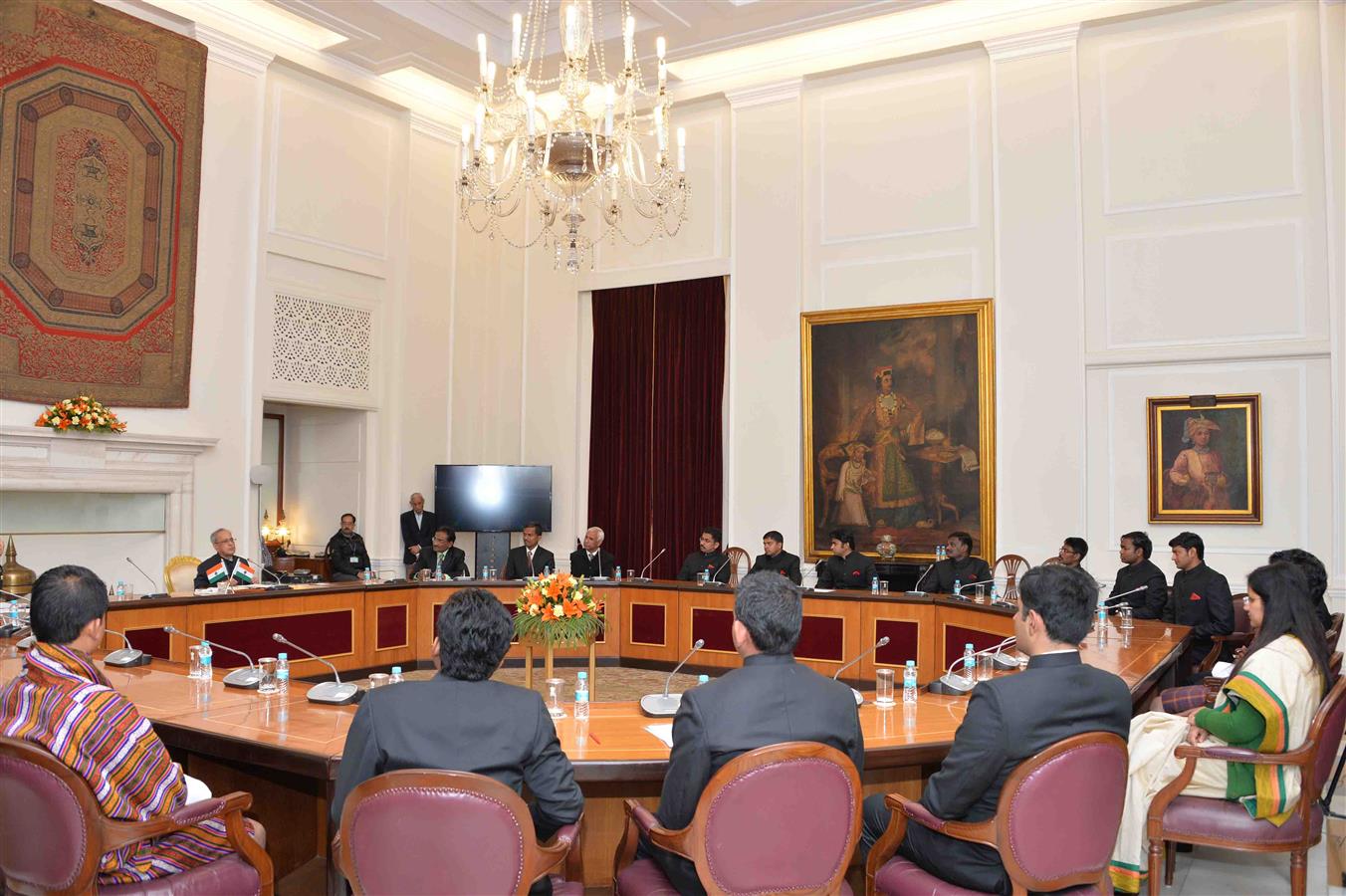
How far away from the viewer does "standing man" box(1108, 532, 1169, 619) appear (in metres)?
7.25

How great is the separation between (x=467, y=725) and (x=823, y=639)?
5.72 metres

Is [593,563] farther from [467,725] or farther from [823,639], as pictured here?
[467,725]

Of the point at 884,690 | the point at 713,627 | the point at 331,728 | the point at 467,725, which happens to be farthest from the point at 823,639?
the point at 467,725

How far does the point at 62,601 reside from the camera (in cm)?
276

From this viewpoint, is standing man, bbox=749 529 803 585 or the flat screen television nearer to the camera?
standing man, bbox=749 529 803 585

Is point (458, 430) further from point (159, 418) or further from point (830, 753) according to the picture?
point (830, 753)

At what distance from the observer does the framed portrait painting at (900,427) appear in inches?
357

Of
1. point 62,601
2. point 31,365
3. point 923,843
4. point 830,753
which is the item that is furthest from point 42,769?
point 31,365

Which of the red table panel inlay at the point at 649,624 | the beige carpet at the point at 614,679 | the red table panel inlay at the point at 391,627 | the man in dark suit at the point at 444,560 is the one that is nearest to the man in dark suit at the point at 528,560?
the man in dark suit at the point at 444,560

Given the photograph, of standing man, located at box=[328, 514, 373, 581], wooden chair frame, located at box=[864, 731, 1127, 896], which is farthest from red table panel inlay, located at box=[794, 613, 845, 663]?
wooden chair frame, located at box=[864, 731, 1127, 896]

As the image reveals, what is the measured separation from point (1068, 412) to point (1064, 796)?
6.77 metres

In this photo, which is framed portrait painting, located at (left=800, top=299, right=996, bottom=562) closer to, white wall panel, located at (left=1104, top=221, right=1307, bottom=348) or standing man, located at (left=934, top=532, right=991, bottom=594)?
standing man, located at (left=934, top=532, right=991, bottom=594)

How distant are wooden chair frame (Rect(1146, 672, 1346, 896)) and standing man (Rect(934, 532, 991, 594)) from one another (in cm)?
485

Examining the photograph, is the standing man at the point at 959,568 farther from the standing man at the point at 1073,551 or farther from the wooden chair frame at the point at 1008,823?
the wooden chair frame at the point at 1008,823
